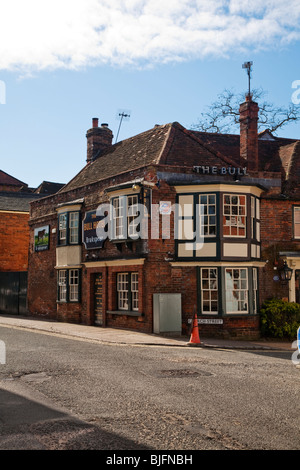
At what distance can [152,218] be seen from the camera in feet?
63.3

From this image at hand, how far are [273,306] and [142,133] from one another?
1097 cm

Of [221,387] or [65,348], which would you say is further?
[65,348]

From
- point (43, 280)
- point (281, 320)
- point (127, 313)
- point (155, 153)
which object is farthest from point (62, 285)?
point (281, 320)

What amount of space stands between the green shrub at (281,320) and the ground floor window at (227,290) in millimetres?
557

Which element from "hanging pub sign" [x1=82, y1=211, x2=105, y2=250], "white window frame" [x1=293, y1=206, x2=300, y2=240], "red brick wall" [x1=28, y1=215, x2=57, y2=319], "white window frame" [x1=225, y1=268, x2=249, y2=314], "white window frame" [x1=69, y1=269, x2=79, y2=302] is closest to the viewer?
"white window frame" [x1=225, y1=268, x2=249, y2=314]

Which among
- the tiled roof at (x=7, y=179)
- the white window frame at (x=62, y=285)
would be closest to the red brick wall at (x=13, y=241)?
the white window frame at (x=62, y=285)

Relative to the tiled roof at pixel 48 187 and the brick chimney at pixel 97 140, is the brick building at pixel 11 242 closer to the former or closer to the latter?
the brick chimney at pixel 97 140

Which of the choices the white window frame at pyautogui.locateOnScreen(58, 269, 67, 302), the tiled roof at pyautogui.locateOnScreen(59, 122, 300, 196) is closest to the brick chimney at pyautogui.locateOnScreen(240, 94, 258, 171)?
the tiled roof at pyautogui.locateOnScreen(59, 122, 300, 196)

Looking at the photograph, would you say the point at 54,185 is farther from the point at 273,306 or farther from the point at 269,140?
the point at 273,306

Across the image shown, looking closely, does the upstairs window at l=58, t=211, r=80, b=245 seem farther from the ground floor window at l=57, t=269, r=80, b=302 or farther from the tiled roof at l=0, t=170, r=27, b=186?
the tiled roof at l=0, t=170, r=27, b=186

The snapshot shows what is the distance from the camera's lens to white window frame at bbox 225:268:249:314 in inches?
741

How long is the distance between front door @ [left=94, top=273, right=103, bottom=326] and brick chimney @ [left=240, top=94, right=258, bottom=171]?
8.40 metres

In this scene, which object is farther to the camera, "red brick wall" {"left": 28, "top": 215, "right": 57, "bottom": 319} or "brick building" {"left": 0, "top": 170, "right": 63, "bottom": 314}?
"brick building" {"left": 0, "top": 170, "right": 63, "bottom": 314}
